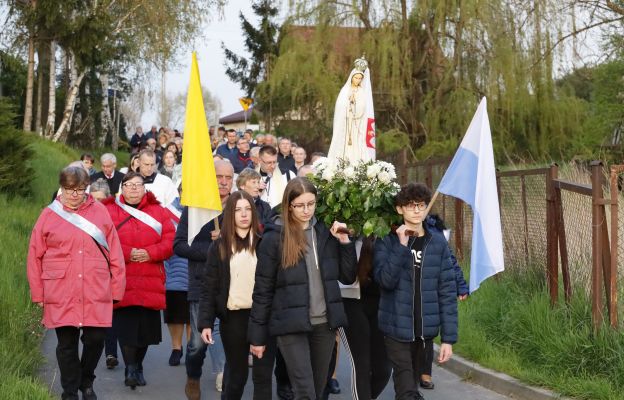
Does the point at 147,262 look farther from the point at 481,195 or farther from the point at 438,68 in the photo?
the point at 438,68

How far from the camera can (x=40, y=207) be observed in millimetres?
18562

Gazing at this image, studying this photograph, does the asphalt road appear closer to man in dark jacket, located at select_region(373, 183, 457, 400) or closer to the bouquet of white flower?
man in dark jacket, located at select_region(373, 183, 457, 400)

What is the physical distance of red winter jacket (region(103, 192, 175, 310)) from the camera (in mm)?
8078

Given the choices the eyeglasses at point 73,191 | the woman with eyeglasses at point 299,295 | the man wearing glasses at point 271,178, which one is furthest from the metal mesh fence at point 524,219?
the eyeglasses at point 73,191

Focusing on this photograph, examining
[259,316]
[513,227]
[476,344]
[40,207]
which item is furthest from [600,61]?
[259,316]

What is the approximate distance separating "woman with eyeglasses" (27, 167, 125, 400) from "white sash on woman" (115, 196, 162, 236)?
0.96 meters

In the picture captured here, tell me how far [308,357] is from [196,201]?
1.82 m

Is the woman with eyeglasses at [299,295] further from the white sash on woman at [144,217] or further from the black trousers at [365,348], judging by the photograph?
the white sash on woman at [144,217]

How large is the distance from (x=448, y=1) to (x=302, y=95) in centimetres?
455

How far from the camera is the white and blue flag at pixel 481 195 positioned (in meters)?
7.13

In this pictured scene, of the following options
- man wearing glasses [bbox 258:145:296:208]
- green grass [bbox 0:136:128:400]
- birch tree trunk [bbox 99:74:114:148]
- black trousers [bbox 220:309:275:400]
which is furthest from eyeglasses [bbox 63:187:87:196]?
birch tree trunk [bbox 99:74:114:148]

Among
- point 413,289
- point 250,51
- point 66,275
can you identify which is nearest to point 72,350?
point 66,275

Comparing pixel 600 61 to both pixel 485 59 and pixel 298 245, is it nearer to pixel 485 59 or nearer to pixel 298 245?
pixel 485 59

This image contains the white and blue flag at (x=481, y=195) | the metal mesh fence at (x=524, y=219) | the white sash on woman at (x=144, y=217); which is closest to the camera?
the white and blue flag at (x=481, y=195)
